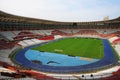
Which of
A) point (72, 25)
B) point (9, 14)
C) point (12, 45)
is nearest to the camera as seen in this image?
point (12, 45)

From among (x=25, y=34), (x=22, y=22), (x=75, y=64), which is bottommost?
(x=75, y=64)

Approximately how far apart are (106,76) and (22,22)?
4646 cm

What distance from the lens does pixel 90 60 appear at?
107ft

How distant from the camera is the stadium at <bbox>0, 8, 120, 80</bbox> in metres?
24.7

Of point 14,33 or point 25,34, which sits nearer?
point 14,33

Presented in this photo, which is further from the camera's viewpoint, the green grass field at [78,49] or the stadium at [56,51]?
the green grass field at [78,49]

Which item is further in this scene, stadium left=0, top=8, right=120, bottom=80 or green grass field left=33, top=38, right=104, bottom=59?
green grass field left=33, top=38, right=104, bottom=59

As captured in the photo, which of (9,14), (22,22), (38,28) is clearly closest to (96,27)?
(38,28)

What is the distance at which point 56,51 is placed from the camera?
42375mm

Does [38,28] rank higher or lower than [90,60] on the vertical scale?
higher

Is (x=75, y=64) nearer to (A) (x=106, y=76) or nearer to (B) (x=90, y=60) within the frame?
(B) (x=90, y=60)

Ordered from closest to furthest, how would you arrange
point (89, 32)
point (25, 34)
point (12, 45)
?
point (12, 45) < point (25, 34) < point (89, 32)

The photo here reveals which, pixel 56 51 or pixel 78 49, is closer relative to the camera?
pixel 56 51

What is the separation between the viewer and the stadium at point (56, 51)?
24.7 metres
